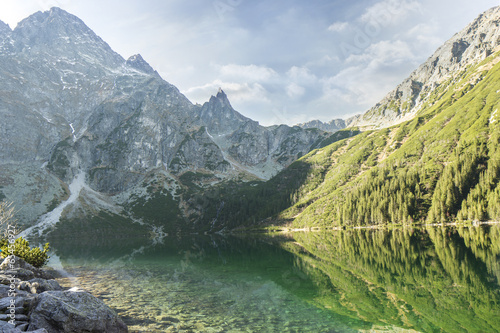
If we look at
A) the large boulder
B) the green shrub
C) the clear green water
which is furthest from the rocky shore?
the green shrub

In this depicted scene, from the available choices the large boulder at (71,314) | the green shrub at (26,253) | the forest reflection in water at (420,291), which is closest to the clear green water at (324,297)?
the forest reflection in water at (420,291)

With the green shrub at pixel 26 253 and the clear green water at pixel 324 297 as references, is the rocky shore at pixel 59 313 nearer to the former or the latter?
the clear green water at pixel 324 297

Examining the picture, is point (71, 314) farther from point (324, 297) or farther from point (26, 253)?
point (26, 253)

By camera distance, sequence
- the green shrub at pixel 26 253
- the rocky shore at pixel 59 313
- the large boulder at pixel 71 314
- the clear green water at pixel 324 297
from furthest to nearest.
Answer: the green shrub at pixel 26 253, the clear green water at pixel 324 297, the large boulder at pixel 71 314, the rocky shore at pixel 59 313

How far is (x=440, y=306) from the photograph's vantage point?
22219 mm

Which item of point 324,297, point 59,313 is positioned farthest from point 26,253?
point 324,297

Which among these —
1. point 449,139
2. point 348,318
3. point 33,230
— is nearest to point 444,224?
point 449,139

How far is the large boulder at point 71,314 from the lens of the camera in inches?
650

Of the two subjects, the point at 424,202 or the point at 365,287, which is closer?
the point at 365,287

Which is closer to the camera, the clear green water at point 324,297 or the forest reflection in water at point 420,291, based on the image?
the forest reflection in water at point 420,291

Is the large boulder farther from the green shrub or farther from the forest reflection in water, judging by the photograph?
the green shrub

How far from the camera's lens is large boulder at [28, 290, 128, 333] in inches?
650

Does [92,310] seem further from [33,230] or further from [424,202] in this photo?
[33,230]

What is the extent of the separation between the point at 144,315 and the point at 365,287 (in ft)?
78.4
